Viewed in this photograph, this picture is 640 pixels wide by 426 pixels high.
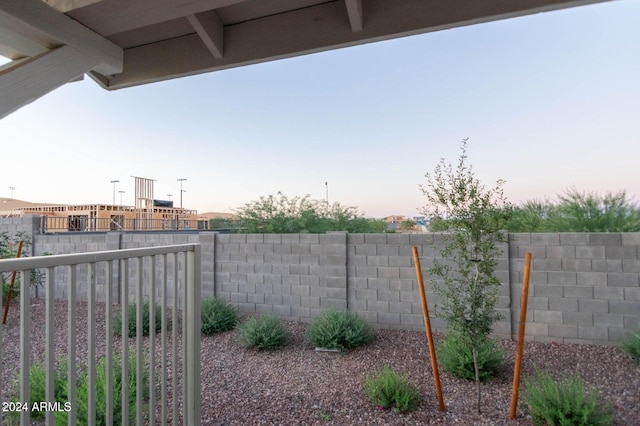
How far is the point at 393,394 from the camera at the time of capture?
247 centimetres

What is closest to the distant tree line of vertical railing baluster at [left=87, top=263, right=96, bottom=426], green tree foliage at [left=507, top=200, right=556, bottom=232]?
green tree foliage at [left=507, top=200, right=556, bottom=232]

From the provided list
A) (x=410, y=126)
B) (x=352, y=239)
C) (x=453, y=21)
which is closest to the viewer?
(x=453, y=21)

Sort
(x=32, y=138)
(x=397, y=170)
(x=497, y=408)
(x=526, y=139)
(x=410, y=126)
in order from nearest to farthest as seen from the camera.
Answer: (x=497, y=408) < (x=526, y=139) < (x=32, y=138) < (x=410, y=126) < (x=397, y=170)

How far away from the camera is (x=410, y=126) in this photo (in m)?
6.66

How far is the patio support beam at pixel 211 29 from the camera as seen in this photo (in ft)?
5.40

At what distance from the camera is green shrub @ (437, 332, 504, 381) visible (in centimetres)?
286

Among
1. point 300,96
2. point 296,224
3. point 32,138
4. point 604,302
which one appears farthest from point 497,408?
point 32,138

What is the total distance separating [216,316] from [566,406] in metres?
3.60

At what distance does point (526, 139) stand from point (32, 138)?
8792mm

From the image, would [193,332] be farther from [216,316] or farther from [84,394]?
[216,316]

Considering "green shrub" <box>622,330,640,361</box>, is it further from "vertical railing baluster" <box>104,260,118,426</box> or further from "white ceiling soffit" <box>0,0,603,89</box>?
"vertical railing baluster" <box>104,260,118,426</box>

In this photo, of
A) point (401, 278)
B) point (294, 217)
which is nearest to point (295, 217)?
point (294, 217)

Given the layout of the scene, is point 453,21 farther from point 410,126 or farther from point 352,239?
point 410,126

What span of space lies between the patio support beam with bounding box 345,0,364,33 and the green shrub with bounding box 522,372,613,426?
99.1 inches
